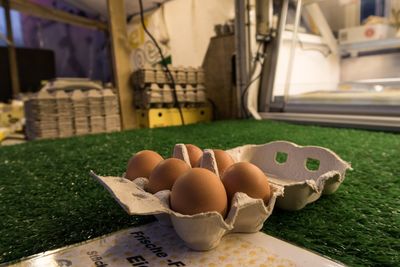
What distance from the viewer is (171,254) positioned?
0.58 meters

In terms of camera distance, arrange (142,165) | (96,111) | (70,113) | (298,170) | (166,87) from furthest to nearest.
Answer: (166,87) → (96,111) → (70,113) → (298,170) → (142,165)

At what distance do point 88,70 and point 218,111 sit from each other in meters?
3.36

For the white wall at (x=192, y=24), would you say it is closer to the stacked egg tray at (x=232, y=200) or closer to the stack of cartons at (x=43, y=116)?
the stack of cartons at (x=43, y=116)

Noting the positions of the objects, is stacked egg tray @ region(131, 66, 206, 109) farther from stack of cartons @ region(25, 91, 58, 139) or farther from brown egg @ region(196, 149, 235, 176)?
brown egg @ region(196, 149, 235, 176)

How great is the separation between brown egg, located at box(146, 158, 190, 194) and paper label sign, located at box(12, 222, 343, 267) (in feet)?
0.33

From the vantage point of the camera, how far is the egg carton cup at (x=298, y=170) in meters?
0.75

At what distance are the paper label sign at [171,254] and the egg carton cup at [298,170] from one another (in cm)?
15

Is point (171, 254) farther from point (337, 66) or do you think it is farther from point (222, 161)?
point (337, 66)

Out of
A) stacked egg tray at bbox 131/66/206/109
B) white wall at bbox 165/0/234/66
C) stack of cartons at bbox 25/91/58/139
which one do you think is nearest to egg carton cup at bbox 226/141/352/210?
stacked egg tray at bbox 131/66/206/109

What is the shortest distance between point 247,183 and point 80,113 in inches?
90.7

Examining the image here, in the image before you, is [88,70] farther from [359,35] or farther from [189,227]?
[189,227]

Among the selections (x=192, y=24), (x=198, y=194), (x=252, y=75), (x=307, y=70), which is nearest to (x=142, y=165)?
(x=198, y=194)

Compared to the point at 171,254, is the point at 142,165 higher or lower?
higher

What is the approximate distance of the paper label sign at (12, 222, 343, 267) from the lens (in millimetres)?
554
